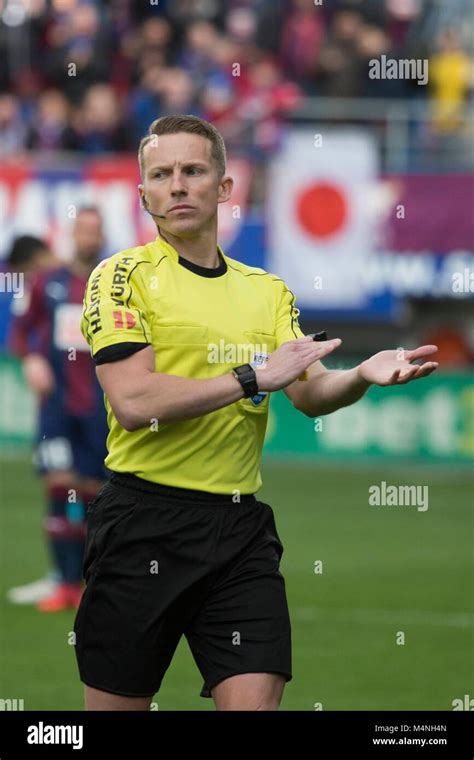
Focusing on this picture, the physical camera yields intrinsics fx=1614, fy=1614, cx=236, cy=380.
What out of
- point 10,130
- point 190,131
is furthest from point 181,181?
point 10,130

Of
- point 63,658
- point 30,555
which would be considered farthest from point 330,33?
point 63,658

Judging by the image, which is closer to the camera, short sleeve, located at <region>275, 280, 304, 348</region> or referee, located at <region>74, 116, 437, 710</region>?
referee, located at <region>74, 116, 437, 710</region>

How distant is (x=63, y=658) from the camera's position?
8734 millimetres

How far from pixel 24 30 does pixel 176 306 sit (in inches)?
720

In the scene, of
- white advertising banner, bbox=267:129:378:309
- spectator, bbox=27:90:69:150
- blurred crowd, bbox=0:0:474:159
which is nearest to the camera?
white advertising banner, bbox=267:129:378:309

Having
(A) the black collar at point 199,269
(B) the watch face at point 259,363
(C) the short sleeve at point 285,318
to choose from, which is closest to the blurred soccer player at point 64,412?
(C) the short sleeve at point 285,318

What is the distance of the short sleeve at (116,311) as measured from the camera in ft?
15.5

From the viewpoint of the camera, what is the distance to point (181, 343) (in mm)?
4852

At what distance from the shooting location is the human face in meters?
4.84

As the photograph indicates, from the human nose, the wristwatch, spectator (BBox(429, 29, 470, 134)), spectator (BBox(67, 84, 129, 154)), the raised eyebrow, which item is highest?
spectator (BBox(429, 29, 470, 134))

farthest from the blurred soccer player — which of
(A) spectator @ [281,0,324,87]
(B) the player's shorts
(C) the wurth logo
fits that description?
(A) spectator @ [281,0,324,87]

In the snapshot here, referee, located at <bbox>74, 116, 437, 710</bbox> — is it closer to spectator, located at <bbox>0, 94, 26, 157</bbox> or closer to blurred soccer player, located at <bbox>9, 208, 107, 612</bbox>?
blurred soccer player, located at <bbox>9, 208, 107, 612</bbox>

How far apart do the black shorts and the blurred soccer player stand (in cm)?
529
